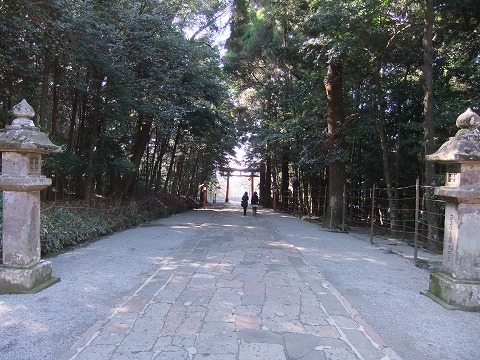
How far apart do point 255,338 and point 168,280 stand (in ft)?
7.58

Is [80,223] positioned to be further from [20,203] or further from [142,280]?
[20,203]

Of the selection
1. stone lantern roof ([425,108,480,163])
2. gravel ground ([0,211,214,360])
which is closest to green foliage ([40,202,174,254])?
gravel ground ([0,211,214,360])

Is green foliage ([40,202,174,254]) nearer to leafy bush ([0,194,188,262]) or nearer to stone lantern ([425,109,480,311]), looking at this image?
leafy bush ([0,194,188,262])

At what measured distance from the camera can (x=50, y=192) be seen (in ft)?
40.7

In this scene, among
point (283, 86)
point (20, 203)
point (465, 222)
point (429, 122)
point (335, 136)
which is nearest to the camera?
point (465, 222)

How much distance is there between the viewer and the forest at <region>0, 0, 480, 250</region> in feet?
29.9

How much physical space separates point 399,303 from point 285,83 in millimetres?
15450

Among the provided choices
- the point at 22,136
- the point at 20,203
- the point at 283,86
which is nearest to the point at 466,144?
the point at 22,136

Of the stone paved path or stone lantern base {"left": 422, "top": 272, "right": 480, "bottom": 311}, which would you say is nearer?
the stone paved path

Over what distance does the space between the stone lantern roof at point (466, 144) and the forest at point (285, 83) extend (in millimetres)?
2101

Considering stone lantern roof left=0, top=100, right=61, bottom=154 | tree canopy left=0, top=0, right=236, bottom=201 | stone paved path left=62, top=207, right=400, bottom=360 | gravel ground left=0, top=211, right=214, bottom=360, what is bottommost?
Result: gravel ground left=0, top=211, right=214, bottom=360

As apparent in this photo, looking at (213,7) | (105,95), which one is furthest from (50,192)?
(213,7)

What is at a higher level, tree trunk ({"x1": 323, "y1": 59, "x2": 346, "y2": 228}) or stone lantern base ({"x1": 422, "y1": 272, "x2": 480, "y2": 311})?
tree trunk ({"x1": 323, "y1": 59, "x2": 346, "y2": 228})

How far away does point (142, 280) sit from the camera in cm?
567
